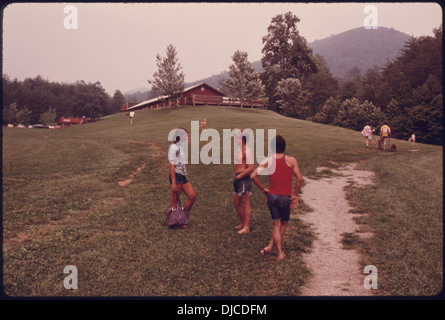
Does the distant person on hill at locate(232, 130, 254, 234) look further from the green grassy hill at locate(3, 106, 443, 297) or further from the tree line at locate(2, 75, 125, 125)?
the tree line at locate(2, 75, 125, 125)

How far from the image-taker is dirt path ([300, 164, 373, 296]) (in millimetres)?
5352

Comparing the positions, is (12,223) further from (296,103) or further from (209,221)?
(296,103)

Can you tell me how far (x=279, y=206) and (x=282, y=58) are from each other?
60.8m

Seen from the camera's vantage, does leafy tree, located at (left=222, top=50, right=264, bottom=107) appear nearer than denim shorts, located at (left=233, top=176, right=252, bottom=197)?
No

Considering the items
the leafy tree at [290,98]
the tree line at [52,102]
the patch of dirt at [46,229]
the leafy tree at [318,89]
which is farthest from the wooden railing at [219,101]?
the tree line at [52,102]

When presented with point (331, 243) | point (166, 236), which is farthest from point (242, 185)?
point (331, 243)

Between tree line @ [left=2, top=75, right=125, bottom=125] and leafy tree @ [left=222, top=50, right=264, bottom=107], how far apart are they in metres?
53.7

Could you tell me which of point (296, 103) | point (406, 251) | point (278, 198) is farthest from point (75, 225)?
point (296, 103)

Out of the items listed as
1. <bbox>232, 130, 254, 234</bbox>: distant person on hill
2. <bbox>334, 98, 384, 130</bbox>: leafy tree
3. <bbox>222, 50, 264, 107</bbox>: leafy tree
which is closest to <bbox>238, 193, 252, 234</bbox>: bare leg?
<bbox>232, 130, 254, 234</bbox>: distant person on hill

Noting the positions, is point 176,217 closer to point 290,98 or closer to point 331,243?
point 331,243

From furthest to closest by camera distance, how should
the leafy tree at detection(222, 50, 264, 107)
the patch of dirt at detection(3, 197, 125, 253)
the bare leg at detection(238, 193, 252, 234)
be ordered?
the leafy tree at detection(222, 50, 264, 107) < the bare leg at detection(238, 193, 252, 234) < the patch of dirt at detection(3, 197, 125, 253)

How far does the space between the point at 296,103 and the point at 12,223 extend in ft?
199

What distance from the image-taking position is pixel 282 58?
61.0 meters

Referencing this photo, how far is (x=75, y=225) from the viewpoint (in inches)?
322
